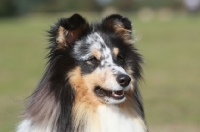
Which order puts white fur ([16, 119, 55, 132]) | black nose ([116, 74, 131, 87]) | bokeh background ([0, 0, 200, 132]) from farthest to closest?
bokeh background ([0, 0, 200, 132]), white fur ([16, 119, 55, 132]), black nose ([116, 74, 131, 87])

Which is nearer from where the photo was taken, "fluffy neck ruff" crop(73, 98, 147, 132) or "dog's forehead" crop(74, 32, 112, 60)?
"fluffy neck ruff" crop(73, 98, 147, 132)

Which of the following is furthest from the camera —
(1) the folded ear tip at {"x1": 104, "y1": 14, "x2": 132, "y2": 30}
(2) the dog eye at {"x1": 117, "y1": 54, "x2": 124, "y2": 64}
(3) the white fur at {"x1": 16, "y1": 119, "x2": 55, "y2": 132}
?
(1) the folded ear tip at {"x1": 104, "y1": 14, "x2": 132, "y2": 30}

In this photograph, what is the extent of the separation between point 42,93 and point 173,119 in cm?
557

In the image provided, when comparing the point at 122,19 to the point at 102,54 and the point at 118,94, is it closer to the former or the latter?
the point at 102,54

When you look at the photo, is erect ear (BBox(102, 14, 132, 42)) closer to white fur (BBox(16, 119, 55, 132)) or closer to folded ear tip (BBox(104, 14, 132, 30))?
folded ear tip (BBox(104, 14, 132, 30))

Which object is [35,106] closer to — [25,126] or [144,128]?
[25,126]

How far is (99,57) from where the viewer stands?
5867 mm

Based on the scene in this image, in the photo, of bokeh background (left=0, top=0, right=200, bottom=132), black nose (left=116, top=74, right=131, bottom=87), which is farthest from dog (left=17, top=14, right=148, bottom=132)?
bokeh background (left=0, top=0, right=200, bottom=132)

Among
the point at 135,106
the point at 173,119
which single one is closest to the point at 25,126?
the point at 135,106

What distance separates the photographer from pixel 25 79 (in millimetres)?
17203

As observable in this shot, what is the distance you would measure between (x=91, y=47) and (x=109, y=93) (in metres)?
0.57

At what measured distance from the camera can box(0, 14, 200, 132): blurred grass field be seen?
10.4 m

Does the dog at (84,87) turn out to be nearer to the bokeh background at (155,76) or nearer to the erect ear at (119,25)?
Result: the erect ear at (119,25)

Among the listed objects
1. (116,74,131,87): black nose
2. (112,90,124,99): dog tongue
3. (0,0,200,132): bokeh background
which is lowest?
(0,0,200,132): bokeh background
